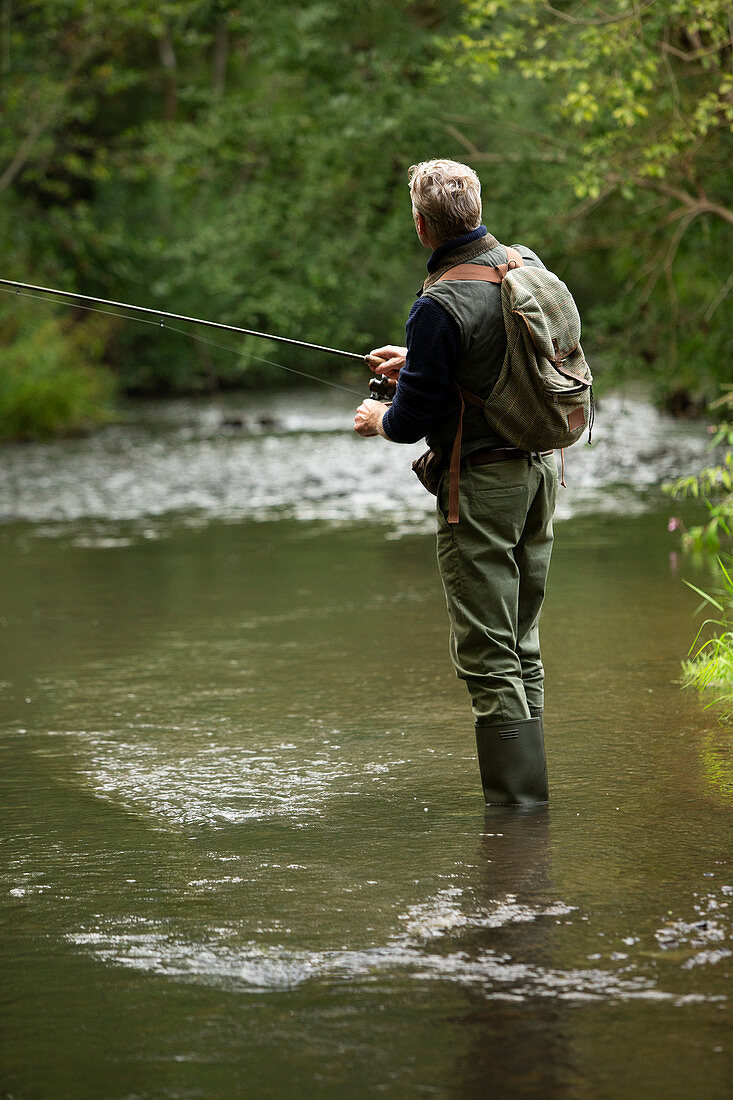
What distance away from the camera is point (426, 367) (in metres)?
4.13

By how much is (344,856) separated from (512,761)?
647 millimetres

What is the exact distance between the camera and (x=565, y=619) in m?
7.66

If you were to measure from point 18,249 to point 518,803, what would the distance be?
23.8 metres

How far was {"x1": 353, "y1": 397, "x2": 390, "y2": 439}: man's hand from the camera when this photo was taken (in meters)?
4.38

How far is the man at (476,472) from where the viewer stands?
4.15 m

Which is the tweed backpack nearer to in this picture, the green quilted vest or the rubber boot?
the green quilted vest

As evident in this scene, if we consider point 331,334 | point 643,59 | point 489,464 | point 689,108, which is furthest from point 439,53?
point 489,464

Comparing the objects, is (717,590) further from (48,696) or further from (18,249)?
(18,249)

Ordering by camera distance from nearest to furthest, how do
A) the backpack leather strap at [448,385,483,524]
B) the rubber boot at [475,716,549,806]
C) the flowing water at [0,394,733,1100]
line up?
1. the flowing water at [0,394,733,1100]
2. the backpack leather strap at [448,385,483,524]
3. the rubber boot at [475,716,549,806]

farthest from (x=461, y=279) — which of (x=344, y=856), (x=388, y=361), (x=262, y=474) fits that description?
(x=262, y=474)

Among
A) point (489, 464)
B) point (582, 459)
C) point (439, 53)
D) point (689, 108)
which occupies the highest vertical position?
point (439, 53)

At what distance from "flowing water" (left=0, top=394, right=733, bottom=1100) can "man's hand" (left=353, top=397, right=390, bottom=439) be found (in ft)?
3.90

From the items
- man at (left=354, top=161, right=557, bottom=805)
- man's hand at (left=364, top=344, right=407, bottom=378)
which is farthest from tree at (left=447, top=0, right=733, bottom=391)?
man at (left=354, top=161, right=557, bottom=805)

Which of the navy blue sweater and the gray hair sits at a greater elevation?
the gray hair
